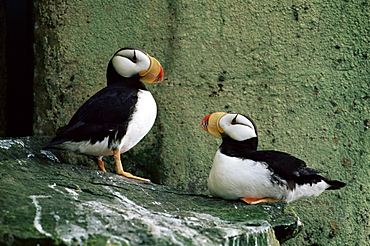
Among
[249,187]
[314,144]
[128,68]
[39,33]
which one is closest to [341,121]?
[314,144]

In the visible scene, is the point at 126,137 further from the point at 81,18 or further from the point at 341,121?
the point at 341,121

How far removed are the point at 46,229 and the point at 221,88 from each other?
2.10 m

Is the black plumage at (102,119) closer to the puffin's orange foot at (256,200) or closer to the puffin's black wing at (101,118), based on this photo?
the puffin's black wing at (101,118)

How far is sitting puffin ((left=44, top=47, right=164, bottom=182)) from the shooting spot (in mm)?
3047

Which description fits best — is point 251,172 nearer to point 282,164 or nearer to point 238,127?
point 282,164

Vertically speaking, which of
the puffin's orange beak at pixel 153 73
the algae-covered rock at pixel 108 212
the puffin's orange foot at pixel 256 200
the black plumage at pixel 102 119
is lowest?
the puffin's orange foot at pixel 256 200

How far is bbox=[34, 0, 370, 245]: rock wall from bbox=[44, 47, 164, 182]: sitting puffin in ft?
1.83

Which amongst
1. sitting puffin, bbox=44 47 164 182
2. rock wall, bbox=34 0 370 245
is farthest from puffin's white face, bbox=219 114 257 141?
rock wall, bbox=34 0 370 245

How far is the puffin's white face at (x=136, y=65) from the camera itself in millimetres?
3287

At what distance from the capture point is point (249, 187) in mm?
2941

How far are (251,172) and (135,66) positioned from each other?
1.00 meters

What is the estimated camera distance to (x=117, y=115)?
3086 mm

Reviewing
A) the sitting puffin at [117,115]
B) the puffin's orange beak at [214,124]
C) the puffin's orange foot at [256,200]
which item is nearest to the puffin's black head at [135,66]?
the sitting puffin at [117,115]

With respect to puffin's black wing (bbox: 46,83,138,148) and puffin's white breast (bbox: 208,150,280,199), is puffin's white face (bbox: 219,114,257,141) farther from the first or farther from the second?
puffin's black wing (bbox: 46,83,138,148)
